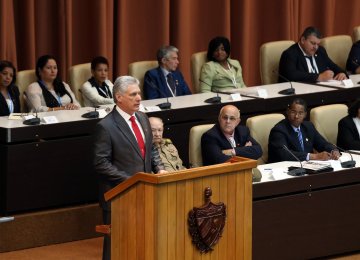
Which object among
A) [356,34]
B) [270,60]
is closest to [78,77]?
[270,60]

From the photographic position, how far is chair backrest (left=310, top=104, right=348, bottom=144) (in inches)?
295

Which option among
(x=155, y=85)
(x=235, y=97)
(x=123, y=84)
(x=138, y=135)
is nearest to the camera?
(x=123, y=84)

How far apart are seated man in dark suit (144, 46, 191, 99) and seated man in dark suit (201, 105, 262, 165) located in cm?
126

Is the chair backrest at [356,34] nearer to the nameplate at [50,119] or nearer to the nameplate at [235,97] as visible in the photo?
the nameplate at [235,97]

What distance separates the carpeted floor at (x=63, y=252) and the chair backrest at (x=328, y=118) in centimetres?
185

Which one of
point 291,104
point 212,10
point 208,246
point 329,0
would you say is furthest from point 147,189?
point 329,0

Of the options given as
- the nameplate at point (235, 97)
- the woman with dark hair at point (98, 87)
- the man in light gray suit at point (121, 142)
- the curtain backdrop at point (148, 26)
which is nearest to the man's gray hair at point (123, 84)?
the man in light gray suit at point (121, 142)

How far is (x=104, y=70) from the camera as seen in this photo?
7723mm

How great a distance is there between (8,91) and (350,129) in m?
2.40

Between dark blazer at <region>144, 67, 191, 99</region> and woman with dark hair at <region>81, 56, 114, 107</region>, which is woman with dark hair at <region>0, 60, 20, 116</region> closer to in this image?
woman with dark hair at <region>81, 56, 114, 107</region>

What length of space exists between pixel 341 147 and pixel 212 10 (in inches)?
104

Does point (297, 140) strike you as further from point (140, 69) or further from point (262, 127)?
point (140, 69)

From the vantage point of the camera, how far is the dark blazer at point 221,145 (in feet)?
22.0

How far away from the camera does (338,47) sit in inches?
366
